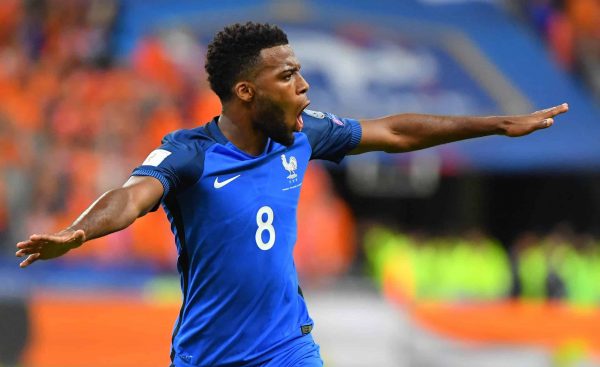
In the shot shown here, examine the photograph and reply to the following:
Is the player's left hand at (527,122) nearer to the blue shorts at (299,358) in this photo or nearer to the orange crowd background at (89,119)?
the blue shorts at (299,358)

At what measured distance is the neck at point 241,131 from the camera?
4.69 m

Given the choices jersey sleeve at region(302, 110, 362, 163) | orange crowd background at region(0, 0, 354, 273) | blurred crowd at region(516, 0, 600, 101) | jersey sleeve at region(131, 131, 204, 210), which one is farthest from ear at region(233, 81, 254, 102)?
blurred crowd at region(516, 0, 600, 101)

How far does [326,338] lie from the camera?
38.1 feet

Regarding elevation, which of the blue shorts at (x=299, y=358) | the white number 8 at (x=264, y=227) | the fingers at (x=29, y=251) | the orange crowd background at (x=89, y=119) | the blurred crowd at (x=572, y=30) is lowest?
the blue shorts at (x=299, y=358)

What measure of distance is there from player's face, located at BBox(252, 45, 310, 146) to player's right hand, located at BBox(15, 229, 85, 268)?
44.9 inches

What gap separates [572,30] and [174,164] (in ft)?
58.7

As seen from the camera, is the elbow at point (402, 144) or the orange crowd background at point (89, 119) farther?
the orange crowd background at point (89, 119)

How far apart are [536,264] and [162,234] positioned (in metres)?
5.70

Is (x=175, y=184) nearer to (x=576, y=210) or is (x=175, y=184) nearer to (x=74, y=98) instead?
(x=74, y=98)

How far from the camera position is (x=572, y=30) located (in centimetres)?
2105

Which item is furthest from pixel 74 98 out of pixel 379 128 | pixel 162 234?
pixel 379 128

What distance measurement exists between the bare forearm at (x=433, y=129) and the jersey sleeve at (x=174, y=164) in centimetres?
106

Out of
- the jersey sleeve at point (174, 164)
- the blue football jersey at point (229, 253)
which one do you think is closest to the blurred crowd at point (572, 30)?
the blue football jersey at point (229, 253)

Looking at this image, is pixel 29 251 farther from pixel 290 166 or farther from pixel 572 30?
pixel 572 30
